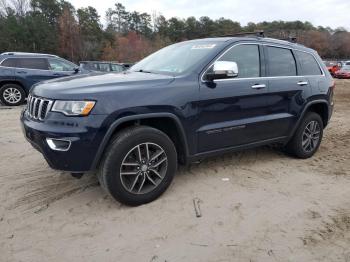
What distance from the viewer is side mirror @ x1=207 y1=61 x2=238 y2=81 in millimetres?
3990

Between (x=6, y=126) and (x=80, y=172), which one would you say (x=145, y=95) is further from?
(x=6, y=126)

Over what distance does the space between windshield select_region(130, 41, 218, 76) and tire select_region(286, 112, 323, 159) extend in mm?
1962

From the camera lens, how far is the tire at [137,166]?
11.6 feet

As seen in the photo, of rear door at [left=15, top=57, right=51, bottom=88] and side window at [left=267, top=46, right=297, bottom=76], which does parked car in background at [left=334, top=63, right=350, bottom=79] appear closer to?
rear door at [left=15, top=57, right=51, bottom=88]

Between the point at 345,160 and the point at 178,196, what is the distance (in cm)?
295

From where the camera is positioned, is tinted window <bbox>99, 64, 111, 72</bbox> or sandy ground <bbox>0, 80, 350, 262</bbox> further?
tinted window <bbox>99, 64, 111, 72</bbox>

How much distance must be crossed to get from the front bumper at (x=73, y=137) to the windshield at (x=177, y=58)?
125 cm

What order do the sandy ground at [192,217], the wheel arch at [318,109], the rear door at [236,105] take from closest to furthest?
the sandy ground at [192,217]
the rear door at [236,105]
the wheel arch at [318,109]

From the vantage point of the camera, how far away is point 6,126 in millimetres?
7781

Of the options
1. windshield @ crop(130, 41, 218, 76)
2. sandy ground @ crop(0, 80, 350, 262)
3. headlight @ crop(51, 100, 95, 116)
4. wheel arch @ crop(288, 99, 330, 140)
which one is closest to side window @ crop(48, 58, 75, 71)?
sandy ground @ crop(0, 80, 350, 262)

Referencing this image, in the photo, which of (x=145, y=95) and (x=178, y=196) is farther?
(x=178, y=196)

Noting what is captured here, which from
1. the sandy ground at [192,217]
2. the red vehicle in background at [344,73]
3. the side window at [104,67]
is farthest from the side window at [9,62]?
the red vehicle in background at [344,73]

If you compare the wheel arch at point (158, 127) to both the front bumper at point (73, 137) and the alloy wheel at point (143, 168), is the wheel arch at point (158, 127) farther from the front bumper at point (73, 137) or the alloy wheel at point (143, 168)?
the alloy wheel at point (143, 168)

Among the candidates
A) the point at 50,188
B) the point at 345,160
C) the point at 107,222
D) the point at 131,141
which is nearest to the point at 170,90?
the point at 131,141
